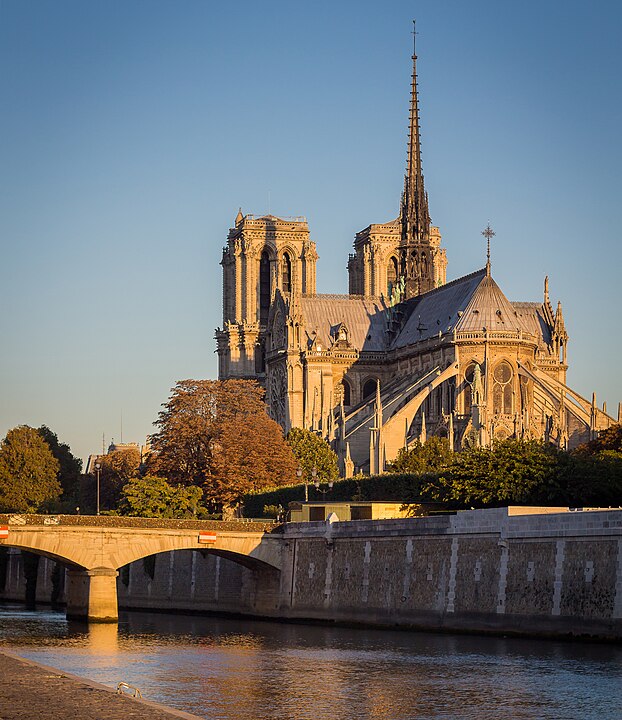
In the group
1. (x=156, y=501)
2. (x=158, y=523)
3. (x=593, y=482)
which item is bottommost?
(x=158, y=523)

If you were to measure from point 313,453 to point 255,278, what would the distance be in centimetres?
5175

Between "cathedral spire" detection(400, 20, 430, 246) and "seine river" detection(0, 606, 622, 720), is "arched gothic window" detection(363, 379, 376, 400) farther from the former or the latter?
"seine river" detection(0, 606, 622, 720)

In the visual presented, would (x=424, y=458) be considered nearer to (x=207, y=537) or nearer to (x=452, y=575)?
(x=207, y=537)

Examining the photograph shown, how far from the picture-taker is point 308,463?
121 meters

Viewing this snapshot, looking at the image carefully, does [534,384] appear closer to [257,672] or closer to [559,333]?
[559,333]

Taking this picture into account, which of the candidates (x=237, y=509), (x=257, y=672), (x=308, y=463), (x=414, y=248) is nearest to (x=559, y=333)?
(x=414, y=248)

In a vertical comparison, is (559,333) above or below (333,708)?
above

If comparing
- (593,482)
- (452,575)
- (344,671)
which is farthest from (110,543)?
(344,671)

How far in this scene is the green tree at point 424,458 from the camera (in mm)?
106062

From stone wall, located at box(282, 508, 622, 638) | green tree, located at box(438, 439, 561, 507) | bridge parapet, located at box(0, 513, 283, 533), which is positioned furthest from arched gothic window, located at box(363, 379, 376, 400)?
green tree, located at box(438, 439, 561, 507)

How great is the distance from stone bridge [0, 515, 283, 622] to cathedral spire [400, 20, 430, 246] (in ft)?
238

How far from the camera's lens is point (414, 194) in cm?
15088

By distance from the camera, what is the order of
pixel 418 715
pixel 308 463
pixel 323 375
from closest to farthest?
pixel 418 715, pixel 308 463, pixel 323 375

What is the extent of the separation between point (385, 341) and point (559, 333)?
51.3 feet
